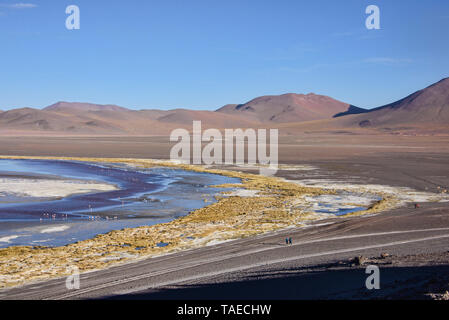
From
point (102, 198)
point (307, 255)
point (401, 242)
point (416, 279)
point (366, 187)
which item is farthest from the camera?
point (366, 187)

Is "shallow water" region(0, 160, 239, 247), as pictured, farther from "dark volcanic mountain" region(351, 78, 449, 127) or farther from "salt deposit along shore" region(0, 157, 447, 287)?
"dark volcanic mountain" region(351, 78, 449, 127)

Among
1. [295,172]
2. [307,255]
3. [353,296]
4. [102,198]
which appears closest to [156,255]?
[307,255]

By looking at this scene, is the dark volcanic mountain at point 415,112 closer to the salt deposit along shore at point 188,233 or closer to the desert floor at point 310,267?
the salt deposit along shore at point 188,233

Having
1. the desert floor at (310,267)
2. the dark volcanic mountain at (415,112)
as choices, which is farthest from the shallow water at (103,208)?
the dark volcanic mountain at (415,112)

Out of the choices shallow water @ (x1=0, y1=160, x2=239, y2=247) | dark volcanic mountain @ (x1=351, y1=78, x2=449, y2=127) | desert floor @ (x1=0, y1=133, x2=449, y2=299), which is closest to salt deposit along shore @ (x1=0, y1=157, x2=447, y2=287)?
desert floor @ (x1=0, y1=133, x2=449, y2=299)

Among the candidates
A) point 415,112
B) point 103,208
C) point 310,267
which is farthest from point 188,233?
point 415,112
